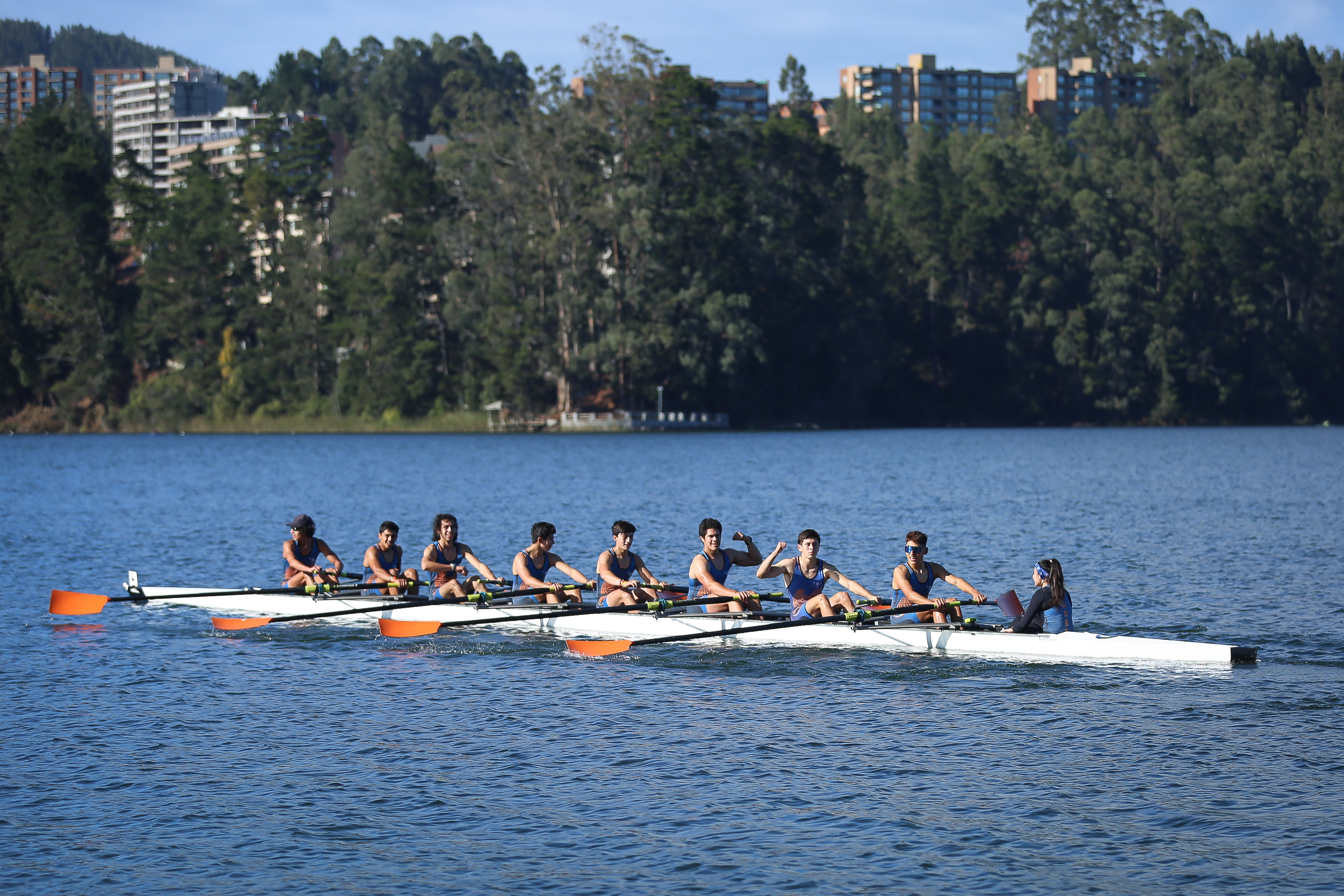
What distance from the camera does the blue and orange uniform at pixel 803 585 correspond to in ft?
61.9

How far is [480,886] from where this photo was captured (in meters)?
10.9

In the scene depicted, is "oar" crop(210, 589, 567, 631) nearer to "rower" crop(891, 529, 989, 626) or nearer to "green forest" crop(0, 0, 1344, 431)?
"rower" crop(891, 529, 989, 626)

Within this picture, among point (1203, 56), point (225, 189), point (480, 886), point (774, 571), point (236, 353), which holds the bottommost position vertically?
point (480, 886)

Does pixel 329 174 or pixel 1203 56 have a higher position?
pixel 1203 56

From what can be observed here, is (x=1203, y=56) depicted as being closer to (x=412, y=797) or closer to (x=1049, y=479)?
(x=1049, y=479)

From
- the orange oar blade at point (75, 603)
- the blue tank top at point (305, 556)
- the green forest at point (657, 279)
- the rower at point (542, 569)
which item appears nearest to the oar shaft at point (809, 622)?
the rower at point (542, 569)

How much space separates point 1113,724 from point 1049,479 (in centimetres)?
4181

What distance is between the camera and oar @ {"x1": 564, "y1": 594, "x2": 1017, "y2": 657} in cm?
1792

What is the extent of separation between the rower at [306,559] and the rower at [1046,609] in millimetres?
10334

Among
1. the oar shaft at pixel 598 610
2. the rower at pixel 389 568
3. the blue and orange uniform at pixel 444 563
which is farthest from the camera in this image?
the rower at pixel 389 568

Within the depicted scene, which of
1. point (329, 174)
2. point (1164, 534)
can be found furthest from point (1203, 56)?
point (1164, 534)

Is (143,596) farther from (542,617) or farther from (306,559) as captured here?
(542,617)

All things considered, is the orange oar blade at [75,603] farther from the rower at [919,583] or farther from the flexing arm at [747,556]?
the rower at [919,583]

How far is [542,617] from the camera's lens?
65.7 feet
